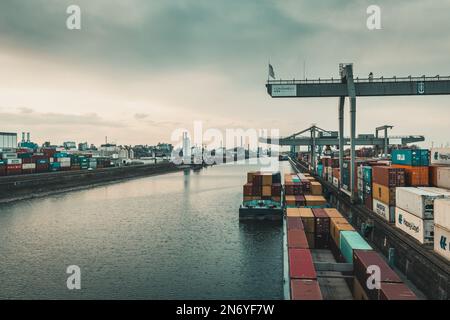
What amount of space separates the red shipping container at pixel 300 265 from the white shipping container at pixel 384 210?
9.82 m

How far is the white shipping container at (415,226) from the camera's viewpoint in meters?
19.7

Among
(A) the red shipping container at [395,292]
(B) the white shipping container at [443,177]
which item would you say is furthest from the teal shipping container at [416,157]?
(A) the red shipping container at [395,292]

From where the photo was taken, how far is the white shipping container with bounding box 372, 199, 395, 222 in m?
26.5

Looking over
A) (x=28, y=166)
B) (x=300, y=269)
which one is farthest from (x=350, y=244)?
(x=28, y=166)

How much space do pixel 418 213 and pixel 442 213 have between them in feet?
9.82

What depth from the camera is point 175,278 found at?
2383 centimetres

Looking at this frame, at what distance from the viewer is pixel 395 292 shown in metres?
14.5

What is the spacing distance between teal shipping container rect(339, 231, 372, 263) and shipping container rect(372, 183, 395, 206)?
15.7 feet

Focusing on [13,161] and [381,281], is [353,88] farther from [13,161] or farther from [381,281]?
[13,161]

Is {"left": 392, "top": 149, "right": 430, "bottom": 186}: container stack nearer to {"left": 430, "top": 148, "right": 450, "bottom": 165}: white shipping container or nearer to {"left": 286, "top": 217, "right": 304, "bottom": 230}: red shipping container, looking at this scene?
{"left": 430, "top": 148, "right": 450, "bottom": 165}: white shipping container

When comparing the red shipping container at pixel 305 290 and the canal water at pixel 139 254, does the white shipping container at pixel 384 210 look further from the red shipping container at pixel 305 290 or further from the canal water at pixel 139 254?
the red shipping container at pixel 305 290
